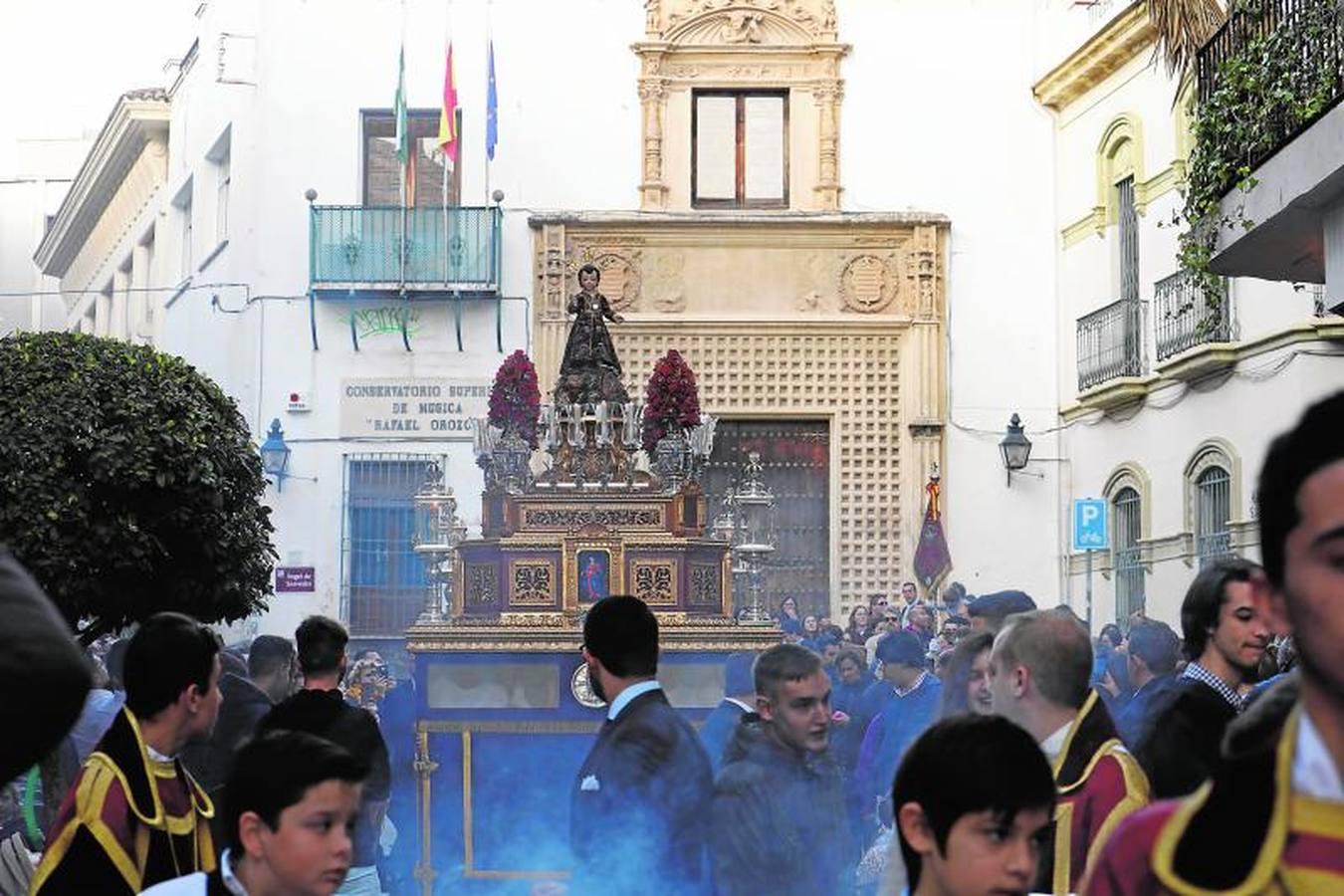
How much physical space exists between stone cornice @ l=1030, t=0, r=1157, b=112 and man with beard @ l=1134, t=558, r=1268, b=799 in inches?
636

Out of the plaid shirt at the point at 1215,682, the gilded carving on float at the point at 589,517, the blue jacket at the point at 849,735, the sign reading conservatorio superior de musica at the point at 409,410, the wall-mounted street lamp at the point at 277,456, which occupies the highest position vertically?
the sign reading conservatorio superior de musica at the point at 409,410

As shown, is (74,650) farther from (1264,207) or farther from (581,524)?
(1264,207)

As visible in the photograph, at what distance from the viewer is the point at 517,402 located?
13.0 m

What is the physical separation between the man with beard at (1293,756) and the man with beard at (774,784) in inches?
170

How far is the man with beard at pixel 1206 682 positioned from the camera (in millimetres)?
5336

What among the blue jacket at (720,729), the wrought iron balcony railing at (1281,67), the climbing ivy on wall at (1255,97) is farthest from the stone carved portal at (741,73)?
the blue jacket at (720,729)

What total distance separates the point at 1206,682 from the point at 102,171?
3101 cm

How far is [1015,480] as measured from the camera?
24.1 m

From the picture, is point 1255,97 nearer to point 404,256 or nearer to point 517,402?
point 517,402

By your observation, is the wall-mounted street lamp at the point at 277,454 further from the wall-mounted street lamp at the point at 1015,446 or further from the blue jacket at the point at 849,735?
the blue jacket at the point at 849,735

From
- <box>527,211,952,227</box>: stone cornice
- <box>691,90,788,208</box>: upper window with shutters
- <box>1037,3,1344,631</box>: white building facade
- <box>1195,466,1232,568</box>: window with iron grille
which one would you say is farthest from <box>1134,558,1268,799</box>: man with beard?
<box>691,90,788,208</box>: upper window with shutters

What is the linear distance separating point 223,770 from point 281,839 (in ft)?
14.5

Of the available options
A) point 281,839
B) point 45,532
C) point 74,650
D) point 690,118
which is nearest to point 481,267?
point 690,118

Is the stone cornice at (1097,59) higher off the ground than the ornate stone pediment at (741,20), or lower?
lower
